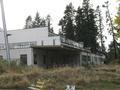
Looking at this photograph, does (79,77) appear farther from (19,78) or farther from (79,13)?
(79,13)

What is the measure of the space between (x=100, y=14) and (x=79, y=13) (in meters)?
7.17

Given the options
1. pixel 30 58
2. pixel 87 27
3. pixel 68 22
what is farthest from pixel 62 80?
pixel 68 22

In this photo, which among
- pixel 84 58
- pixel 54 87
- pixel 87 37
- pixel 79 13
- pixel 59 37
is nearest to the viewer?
pixel 54 87

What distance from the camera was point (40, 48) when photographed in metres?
51.6

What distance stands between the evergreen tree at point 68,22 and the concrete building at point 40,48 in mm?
19722

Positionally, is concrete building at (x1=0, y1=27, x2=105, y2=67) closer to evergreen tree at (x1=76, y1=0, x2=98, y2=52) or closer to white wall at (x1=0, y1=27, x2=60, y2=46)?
white wall at (x1=0, y1=27, x2=60, y2=46)

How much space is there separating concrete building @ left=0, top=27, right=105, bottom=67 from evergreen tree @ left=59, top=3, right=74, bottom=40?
64.7 ft

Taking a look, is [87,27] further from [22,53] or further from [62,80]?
[62,80]

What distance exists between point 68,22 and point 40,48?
37191mm

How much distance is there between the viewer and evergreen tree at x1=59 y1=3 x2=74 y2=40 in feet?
283

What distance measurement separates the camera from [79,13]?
280ft

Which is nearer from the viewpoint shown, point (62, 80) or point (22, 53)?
point (62, 80)

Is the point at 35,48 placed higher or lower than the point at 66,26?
lower

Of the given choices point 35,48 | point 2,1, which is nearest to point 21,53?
point 35,48
